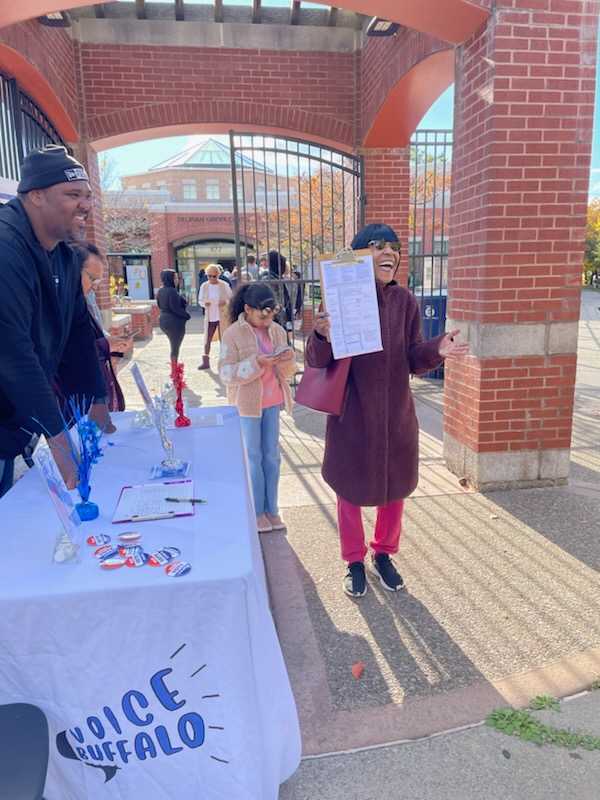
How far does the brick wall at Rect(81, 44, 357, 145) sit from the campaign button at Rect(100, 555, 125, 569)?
725 centimetres

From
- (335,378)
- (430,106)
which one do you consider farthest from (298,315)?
(335,378)

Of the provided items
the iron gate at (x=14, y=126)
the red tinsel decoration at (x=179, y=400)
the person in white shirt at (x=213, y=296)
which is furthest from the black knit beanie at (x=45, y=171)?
the person in white shirt at (x=213, y=296)

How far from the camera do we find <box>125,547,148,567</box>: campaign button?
5.35 feet

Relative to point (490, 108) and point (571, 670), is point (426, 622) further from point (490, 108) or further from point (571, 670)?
point (490, 108)

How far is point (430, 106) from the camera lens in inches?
282

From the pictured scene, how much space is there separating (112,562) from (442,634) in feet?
6.23

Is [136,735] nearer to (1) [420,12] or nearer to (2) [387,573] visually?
(2) [387,573]

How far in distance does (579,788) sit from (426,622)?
104 centimetres

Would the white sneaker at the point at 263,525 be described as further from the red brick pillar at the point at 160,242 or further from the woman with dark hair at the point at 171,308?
the red brick pillar at the point at 160,242

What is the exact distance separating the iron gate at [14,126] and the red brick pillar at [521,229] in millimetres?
4196

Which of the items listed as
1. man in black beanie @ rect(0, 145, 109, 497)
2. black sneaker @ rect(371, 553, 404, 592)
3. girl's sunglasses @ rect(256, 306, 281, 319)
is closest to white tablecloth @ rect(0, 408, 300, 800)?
man in black beanie @ rect(0, 145, 109, 497)

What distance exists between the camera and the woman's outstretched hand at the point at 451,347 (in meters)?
2.89

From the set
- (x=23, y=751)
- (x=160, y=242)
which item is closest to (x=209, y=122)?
(x=23, y=751)

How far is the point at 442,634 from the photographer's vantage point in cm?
288
